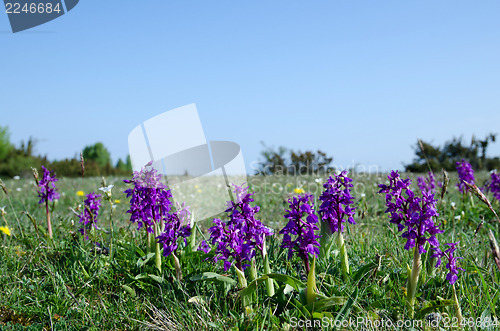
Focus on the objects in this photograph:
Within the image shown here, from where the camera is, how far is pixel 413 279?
2920mm

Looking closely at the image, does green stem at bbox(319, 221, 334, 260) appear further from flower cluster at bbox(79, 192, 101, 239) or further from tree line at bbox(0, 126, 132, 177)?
tree line at bbox(0, 126, 132, 177)

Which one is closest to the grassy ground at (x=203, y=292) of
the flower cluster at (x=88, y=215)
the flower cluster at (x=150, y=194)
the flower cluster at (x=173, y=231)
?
the flower cluster at (x=88, y=215)

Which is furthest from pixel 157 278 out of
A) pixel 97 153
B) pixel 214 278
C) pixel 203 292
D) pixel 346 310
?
pixel 97 153

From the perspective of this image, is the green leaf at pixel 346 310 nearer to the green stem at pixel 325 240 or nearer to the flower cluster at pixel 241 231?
the green stem at pixel 325 240

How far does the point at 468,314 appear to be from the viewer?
3139 mm

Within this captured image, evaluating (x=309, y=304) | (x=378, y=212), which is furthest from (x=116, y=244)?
(x=378, y=212)

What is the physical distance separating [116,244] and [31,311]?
2.95 feet

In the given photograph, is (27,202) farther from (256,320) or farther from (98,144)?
(98,144)

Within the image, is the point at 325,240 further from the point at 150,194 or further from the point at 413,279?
the point at 150,194

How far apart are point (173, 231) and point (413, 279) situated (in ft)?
5.79

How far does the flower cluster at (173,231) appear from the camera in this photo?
333 cm

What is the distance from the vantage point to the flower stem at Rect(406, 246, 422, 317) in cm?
287

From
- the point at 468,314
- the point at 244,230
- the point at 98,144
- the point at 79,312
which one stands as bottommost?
the point at 98,144

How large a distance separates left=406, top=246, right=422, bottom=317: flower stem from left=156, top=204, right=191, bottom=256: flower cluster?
66.3 inches
